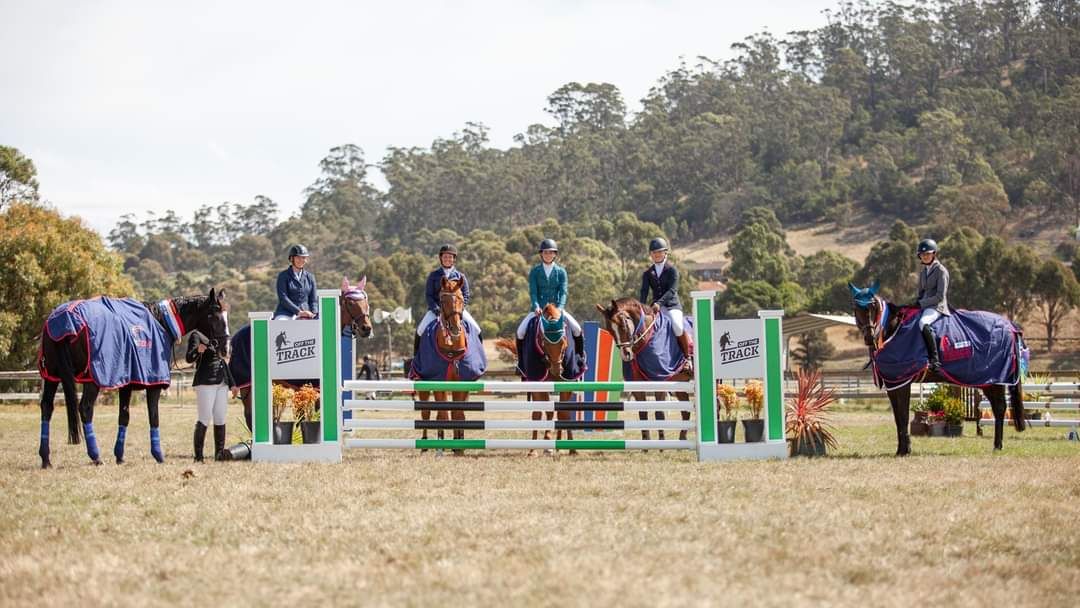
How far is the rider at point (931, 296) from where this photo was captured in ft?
41.9

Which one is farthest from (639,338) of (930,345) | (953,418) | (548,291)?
(953,418)

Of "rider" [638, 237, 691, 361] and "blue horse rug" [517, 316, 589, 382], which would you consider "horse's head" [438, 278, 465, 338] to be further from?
"rider" [638, 237, 691, 361]

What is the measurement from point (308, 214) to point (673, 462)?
5263 inches

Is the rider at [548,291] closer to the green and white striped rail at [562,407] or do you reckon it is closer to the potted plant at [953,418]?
the green and white striped rail at [562,407]

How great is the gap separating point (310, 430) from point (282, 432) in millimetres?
330

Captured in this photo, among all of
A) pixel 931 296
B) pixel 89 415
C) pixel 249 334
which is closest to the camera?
pixel 89 415

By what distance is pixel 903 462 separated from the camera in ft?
38.1

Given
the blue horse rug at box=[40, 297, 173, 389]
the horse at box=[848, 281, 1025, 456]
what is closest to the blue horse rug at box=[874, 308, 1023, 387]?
the horse at box=[848, 281, 1025, 456]

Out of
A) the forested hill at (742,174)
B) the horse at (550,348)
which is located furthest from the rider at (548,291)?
the forested hill at (742,174)

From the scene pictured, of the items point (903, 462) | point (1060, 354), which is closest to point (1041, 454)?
point (903, 462)

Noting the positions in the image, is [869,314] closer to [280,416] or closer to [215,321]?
[280,416]

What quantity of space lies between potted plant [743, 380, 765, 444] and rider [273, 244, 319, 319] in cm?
523

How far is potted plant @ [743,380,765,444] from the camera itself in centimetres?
1215

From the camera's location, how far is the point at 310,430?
12.2 m
